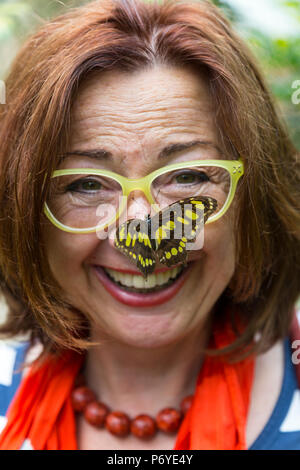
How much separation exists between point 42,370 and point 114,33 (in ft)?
4.19

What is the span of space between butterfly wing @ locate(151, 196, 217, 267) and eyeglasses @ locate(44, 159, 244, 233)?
7cm

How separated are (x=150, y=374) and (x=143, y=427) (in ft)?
0.63

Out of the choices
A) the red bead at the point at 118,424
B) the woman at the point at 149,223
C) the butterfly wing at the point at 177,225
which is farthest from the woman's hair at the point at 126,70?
the red bead at the point at 118,424

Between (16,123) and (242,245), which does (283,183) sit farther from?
(16,123)

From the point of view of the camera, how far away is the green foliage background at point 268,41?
231 cm

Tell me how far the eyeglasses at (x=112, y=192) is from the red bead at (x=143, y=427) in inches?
30.6

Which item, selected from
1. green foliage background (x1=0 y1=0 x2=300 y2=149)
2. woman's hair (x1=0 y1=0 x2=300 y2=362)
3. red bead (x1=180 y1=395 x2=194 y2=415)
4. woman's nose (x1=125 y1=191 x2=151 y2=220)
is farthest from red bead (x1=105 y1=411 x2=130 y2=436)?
green foliage background (x1=0 y1=0 x2=300 y2=149)

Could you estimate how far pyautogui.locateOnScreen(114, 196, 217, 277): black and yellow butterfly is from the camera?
1.54 m

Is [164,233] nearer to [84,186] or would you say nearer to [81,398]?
[84,186]

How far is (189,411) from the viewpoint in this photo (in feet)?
6.32

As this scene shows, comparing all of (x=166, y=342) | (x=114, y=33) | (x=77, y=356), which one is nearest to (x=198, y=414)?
(x=166, y=342)

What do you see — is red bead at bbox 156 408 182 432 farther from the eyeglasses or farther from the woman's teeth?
the eyeglasses

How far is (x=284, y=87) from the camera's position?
2473mm

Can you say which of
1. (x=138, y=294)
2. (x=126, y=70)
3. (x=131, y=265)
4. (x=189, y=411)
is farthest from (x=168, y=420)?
Result: (x=126, y=70)
